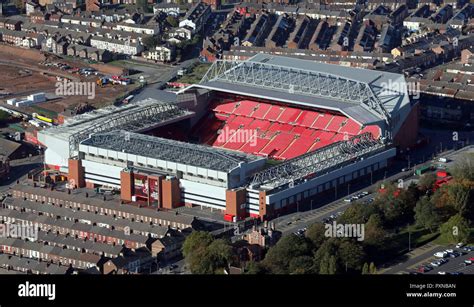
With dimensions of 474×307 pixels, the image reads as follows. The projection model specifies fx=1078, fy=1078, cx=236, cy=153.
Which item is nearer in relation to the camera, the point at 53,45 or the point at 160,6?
the point at 53,45

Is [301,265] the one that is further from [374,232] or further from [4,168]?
[4,168]

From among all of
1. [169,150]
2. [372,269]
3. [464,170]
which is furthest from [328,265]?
[169,150]

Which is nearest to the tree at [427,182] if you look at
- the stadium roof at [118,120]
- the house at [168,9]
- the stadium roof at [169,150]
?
the stadium roof at [169,150]

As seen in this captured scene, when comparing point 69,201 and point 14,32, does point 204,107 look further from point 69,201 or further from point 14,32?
point 14,32

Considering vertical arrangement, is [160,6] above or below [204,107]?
above

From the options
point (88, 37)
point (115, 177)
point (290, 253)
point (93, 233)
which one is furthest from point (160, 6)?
point (290, 253)

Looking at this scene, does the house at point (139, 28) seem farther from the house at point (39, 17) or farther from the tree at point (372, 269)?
the tree at point (372, 269)

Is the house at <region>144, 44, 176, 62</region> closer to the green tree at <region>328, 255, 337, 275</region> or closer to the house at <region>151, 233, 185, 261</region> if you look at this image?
the house at <region>151, 233, 185, 261</region>
